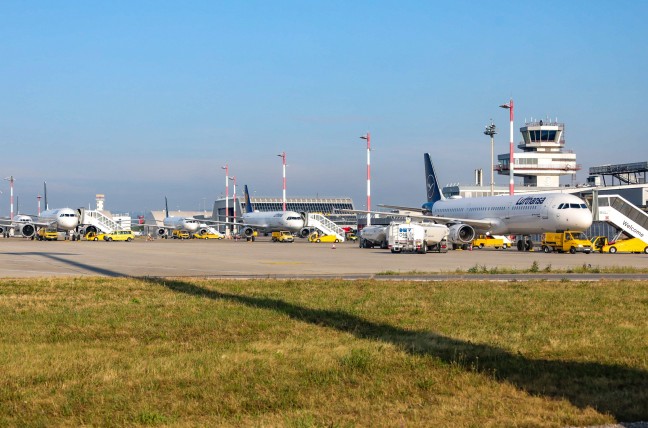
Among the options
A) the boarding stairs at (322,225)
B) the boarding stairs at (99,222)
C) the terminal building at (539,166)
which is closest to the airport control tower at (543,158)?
the terminal building at (539,166)

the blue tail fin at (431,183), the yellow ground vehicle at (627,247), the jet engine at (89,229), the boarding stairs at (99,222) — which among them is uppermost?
the blue tail fin at (431,183)

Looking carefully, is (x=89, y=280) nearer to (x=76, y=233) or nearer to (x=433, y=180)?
(x=433, y=180)

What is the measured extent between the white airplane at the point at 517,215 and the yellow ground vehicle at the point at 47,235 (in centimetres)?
5094

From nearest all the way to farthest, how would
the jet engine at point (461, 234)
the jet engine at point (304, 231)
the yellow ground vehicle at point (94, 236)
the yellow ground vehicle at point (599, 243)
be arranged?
the yellow ground vehicle at point (599, 243), the jet engine at point (461, 234), the jet engine at point (304, 231), the yellow ground vehicle at point (94, 236)

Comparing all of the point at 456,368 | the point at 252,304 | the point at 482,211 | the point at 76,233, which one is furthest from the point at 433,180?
the point at 456,368

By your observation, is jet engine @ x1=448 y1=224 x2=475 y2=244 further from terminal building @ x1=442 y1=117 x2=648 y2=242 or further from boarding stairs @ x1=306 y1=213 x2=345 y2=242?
terminal building @ x1=442 y1=117 x2=648 y2=242

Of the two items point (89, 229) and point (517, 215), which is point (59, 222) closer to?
point (89, 229)

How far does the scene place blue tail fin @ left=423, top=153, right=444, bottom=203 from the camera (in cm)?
8775

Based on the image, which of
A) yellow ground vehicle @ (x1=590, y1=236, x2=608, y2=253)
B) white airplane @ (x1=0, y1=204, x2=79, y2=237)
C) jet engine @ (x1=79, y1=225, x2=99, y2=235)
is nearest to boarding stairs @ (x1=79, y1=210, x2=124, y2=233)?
jet engine @ (x1=79, y1=225, x2=99, y2=235)

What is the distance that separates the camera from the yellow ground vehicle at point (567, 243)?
181ft

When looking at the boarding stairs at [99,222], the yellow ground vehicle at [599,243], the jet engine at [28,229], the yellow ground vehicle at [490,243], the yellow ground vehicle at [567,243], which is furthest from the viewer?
the boarding stairs at [99,222]

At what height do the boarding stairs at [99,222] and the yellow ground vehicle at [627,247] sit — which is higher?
the boarding stairs at [99,222]

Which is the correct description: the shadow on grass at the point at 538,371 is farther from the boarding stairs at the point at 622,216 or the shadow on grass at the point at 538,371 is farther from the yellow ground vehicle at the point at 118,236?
the yellow ground vehicle at the point at 118,236

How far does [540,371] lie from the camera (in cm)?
1044
